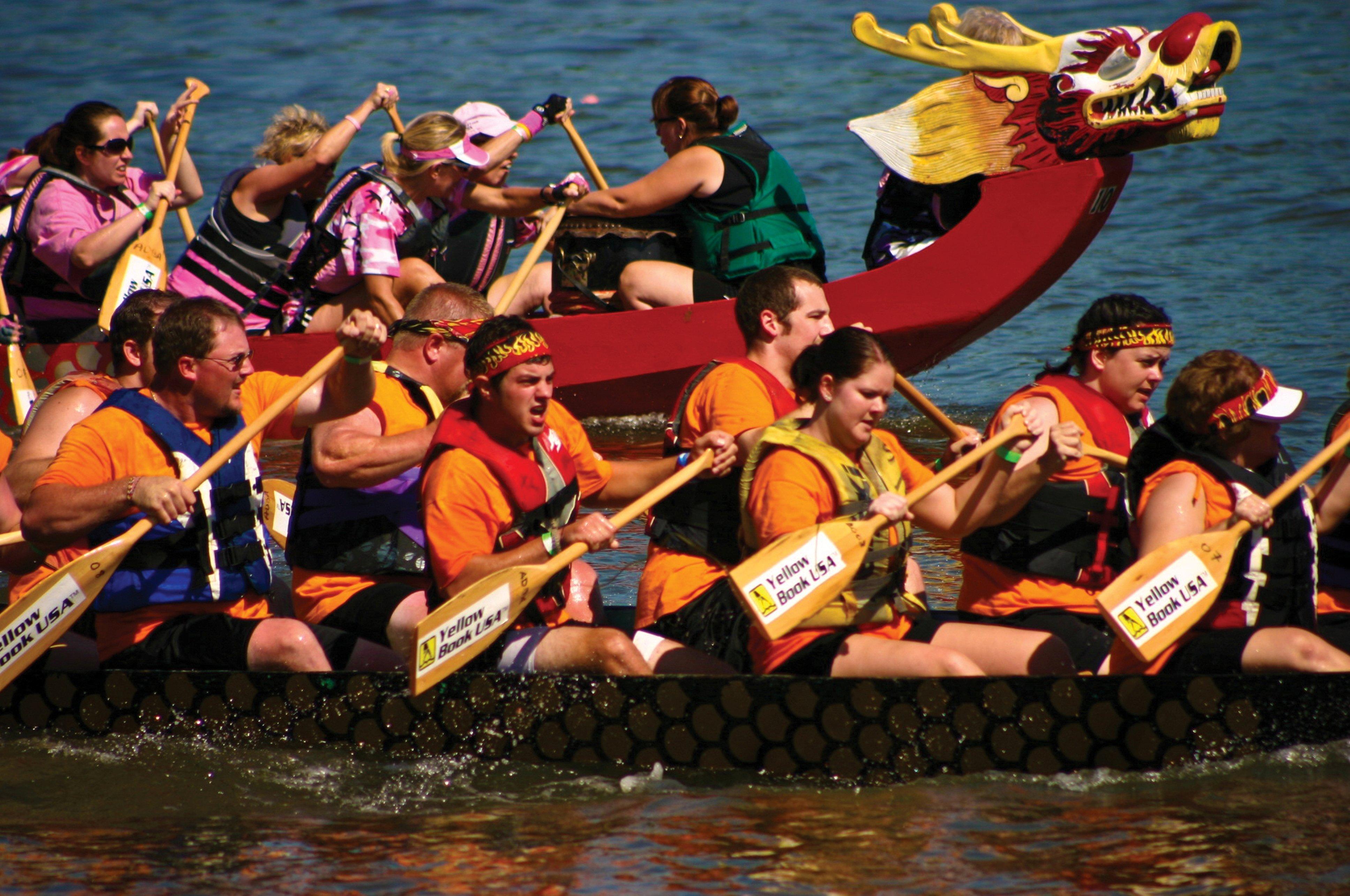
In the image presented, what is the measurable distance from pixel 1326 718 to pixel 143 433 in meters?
2.97

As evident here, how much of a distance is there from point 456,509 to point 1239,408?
1855mm

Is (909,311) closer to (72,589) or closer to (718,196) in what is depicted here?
(718,196)

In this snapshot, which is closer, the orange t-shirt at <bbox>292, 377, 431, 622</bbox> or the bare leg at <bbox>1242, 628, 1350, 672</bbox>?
the bare leg at <bbox>1242, 628, 1350, 672</bbox>

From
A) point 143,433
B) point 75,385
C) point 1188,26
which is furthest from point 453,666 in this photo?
point 1188,26

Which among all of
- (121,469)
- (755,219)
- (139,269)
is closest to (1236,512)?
(121,469)

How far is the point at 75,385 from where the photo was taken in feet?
14.6

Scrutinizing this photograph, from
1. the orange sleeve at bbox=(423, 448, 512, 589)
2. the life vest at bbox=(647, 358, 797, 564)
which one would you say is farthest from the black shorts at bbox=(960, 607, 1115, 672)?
the orange sleeve at bbox=(423, 448, 512, 589)

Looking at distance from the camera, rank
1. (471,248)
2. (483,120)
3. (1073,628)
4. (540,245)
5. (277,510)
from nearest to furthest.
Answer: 1. (1073,628)
2. (277,510)
3. (540,245)
4. (483,120)
5. (471,248)

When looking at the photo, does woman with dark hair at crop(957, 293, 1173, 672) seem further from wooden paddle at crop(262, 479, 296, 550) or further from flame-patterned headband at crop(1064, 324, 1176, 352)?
wooden paddle at crop(262, 479, 296, 550)

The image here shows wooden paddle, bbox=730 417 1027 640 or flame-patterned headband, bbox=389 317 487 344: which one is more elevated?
flame-patterned headband, bbox=389 317 487 344

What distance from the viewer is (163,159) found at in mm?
8234

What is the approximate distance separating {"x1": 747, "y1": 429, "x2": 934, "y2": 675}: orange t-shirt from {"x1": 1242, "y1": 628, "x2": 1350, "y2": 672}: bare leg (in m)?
0.83

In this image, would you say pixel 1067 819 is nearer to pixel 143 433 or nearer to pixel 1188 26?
pixel 143 433

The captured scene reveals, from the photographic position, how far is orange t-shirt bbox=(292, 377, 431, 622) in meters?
4.28
